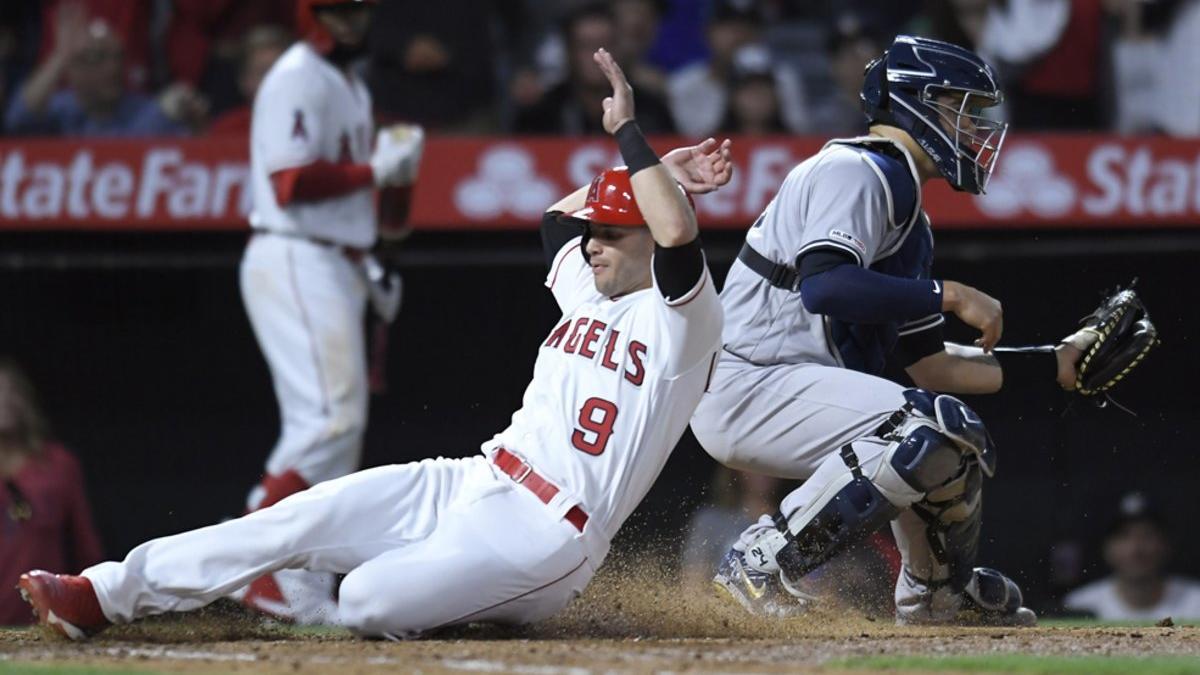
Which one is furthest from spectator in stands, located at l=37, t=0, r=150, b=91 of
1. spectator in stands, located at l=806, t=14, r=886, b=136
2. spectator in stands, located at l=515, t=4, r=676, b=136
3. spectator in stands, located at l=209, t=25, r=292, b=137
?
spectator in stands, located at l=806, t=14, r=886, b=136

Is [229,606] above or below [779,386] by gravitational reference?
below

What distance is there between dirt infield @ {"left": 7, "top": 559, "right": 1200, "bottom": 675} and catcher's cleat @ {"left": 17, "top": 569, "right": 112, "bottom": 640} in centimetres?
6

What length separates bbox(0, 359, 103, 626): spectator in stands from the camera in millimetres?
Result: 7383

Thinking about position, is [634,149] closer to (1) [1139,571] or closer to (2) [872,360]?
(2) [872,360]

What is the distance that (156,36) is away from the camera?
27.6 ft

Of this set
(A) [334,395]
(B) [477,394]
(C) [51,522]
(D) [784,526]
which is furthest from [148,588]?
(B) [477,394]

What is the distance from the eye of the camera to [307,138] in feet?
22.8

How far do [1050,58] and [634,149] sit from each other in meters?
4.41

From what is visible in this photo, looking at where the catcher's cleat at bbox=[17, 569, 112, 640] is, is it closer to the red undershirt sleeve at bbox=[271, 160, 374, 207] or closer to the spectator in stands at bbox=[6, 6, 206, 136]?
the red undershirt sleeve at bbox=[271, 160, 374, 207]

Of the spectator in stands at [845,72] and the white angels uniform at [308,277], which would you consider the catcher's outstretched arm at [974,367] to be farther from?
the spectator in stands at [845,72]

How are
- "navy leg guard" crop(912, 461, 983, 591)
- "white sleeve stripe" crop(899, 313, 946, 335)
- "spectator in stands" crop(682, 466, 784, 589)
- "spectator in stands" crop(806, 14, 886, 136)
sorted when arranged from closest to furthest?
"navy leg guard" crop(912, 461, 983, 591) → "white sleeve stripe" crop(899, 313, 946, 335) → "spectator in stands" crop(682, 466, 784, 589) → "spectator in stands" crop(806, 14, 886, 136)

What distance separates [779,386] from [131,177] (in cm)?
336

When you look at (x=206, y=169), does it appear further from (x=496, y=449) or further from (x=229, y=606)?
(x=496, y=449)

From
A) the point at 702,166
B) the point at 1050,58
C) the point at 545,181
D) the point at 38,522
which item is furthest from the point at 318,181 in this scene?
the point at 1050,58
